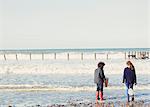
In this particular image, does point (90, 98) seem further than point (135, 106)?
Yes

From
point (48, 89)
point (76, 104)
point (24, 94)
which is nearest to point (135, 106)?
point (76, 104)

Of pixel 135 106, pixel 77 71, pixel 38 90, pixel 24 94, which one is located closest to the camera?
pixel 135 106

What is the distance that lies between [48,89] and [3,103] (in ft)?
21.9

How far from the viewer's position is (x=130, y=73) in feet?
65.1

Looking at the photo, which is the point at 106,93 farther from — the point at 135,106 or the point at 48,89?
the point at 135,106

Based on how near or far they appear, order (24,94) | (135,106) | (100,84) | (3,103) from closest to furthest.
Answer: (135,106) < (3,103) < (100,84) < (24,94)

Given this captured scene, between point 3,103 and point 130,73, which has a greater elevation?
point 130,73

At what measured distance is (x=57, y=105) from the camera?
1786cm

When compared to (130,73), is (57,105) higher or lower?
lower

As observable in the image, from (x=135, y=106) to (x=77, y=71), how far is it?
26197 mm

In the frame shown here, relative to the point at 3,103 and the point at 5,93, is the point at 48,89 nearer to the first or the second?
the point at 5,93

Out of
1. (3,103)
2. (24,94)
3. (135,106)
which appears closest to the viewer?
(135,106)

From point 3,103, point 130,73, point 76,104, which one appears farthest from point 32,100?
point 130,73

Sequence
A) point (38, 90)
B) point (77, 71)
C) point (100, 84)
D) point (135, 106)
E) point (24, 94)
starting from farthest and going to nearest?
point (77, 71) → point (38, 90) → point (24, 94) → point (100, 84) → point (135, 106)
